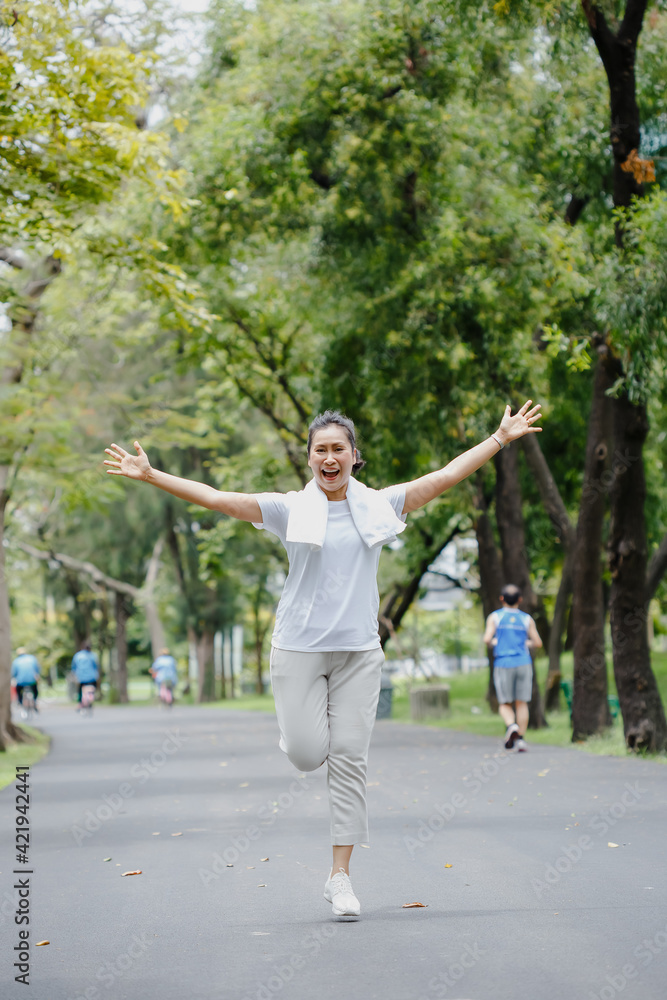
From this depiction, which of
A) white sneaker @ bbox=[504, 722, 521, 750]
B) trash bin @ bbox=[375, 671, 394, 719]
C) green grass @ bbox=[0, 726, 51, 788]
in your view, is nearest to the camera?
green grass @ bbox=[0, 726, 51, 788]

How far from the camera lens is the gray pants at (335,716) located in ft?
17.0

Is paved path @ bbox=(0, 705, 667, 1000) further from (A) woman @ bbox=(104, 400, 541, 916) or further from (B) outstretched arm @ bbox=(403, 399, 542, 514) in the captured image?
(B) outstretched arm @ bbox=(403, 399, 542, 514)

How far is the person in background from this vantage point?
13805mm

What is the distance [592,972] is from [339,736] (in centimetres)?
151

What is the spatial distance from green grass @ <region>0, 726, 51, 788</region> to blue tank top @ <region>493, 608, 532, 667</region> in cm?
560

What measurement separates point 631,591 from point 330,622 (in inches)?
333

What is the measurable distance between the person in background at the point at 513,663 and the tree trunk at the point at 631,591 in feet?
3.92

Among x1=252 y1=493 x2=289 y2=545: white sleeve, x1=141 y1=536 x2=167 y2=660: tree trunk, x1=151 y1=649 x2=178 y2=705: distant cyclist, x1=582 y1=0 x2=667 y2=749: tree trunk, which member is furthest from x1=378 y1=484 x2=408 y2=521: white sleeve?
x1=141 y1=536 x2=167 y2=660: tree trunk

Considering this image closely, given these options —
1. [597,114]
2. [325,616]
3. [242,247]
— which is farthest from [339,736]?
[242,247]

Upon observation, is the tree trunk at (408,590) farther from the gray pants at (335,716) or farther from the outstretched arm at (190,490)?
the outstretched arm at (190,490)

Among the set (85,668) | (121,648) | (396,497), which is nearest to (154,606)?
(121,648)

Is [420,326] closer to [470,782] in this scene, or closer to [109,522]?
[470,782]

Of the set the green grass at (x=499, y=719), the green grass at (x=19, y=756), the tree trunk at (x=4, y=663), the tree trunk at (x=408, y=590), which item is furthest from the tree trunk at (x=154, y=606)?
the tree trunk at (x=4, y=663)

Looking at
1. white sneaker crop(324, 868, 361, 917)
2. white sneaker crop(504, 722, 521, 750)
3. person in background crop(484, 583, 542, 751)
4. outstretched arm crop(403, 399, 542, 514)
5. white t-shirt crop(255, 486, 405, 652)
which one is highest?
outstretched arm crop(403, 399, 542, 514)
